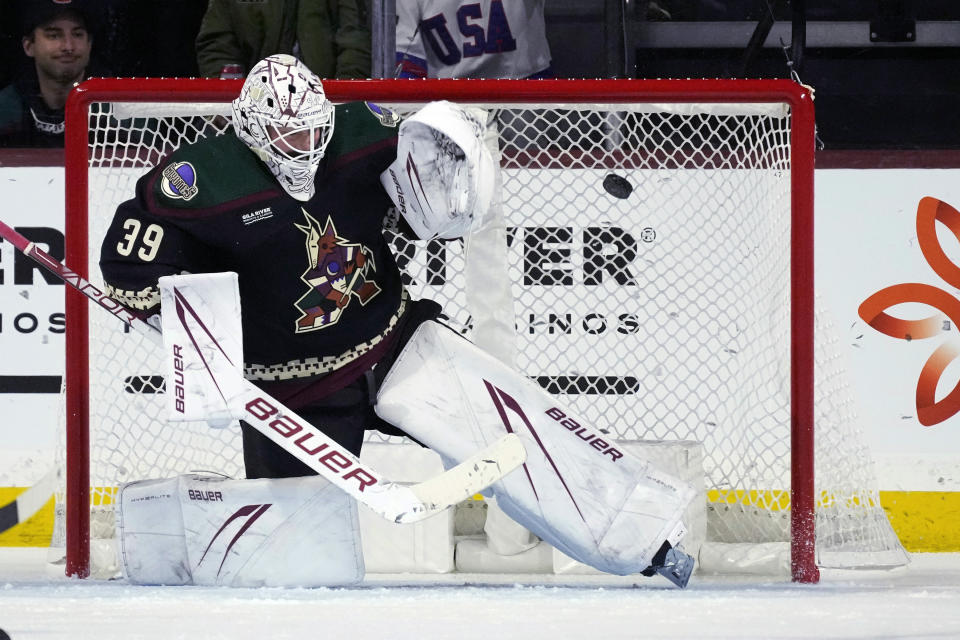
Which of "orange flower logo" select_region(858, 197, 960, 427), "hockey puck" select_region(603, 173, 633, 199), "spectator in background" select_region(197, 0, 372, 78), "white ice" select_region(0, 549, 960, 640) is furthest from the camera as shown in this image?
"spectator in background" select_region(197, 0, 372, 78)

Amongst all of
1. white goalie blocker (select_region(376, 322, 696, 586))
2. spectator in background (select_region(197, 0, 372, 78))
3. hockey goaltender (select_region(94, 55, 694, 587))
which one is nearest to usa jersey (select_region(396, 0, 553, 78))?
spectator in background (select_region(197, 0, 372, 78))

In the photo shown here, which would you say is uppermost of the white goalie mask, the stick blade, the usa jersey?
the usa jersey

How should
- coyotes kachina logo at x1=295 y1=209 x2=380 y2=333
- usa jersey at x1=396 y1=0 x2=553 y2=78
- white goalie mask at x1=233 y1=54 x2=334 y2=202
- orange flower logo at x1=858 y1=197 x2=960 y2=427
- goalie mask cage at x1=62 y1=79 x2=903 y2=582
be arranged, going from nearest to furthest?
white goalie mask at x1=233 y1=54 x2=334 y2=202
coyotes kachina logo at x1=295 y1=209 x2=380 y2=333
goalie mask cage at x1=62 y1=79 x2=903 y2=582
orange flower logo at x1=858 y1=197 x2=960 y2=427
usa jersey at x1=396 y1=0 x2=553 y2=78

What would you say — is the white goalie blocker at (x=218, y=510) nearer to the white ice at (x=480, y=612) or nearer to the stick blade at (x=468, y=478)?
the white ice at (x=480, y=612)

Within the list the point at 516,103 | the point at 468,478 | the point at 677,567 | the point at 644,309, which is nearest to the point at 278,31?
the point at 516,103

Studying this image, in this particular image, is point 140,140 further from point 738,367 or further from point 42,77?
point 738,367

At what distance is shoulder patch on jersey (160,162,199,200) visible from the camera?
1.95m

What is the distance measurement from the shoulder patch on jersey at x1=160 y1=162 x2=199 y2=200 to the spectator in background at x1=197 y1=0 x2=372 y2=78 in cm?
116

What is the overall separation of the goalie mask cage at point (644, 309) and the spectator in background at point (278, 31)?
359 millimetres

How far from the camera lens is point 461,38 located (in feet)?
9.80

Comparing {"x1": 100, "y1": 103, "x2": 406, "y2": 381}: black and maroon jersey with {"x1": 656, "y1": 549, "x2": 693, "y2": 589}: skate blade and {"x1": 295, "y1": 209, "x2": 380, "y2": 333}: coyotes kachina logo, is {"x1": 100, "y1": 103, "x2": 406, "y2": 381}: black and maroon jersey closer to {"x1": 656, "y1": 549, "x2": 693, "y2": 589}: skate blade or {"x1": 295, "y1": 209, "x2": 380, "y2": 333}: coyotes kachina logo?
{"x1": 295, "y1": 209, "x2": 380, "y2": 333}: coyotes kachina logo

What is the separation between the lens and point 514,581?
2.59m

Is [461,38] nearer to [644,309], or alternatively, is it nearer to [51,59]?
[644,309]

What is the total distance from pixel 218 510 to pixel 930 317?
5.60ft
